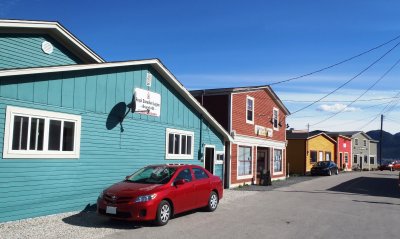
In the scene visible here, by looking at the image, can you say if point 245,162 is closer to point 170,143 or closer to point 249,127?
point 249,127

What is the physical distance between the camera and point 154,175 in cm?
1178

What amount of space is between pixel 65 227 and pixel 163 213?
237cm

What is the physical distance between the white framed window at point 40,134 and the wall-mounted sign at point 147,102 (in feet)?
8.68

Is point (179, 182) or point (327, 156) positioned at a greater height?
point (327, 156)

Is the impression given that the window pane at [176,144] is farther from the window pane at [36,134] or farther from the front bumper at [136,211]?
the front bumper at [136,211]

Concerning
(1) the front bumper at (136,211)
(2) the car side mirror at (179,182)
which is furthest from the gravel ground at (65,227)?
(2) the car side mirror at (179,182)

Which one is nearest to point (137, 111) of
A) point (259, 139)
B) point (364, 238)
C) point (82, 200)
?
point (82, 200)

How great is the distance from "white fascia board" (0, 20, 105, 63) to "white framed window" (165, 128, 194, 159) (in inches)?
166

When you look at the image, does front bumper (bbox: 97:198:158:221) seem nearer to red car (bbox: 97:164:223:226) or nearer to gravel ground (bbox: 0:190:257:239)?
red car (bbox: 97:164:223:226)

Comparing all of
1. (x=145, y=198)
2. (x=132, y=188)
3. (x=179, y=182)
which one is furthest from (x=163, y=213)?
(x=179, y=182)

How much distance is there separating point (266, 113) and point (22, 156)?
19869 millimetres

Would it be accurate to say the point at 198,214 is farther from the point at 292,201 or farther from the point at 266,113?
the point at 266,113

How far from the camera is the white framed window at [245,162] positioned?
2416cm

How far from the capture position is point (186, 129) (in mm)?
18094
